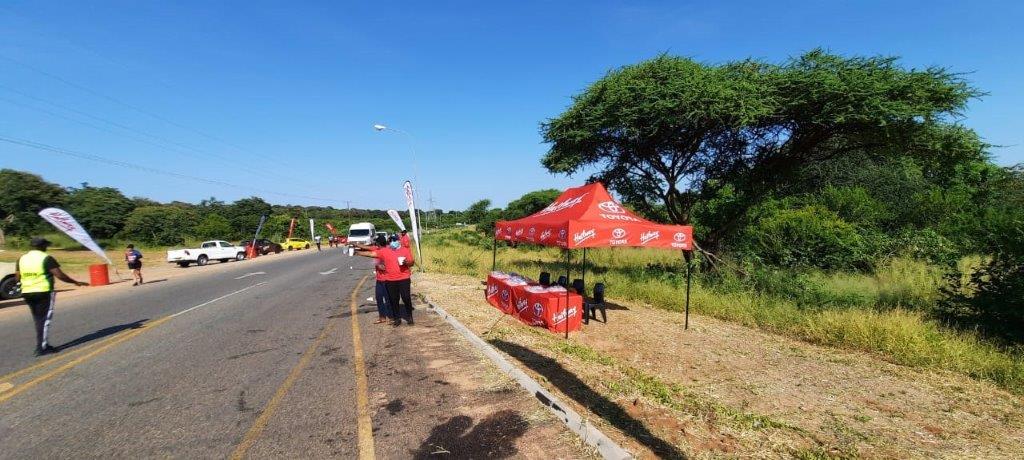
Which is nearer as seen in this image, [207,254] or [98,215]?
[207,254]

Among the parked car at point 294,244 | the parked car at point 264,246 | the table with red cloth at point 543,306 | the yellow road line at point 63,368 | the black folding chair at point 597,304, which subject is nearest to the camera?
the yellow road line at point 63,368

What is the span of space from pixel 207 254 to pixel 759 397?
110 feet

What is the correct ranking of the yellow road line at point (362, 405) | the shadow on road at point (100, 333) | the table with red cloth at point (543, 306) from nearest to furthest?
the yellow road line at point (362, 405)
the shadow on road at point (100, 333)
the table with red cloth at point (543, 306)

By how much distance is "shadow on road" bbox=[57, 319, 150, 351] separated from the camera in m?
7.44

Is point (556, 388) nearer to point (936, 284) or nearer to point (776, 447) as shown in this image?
point (776, 447)

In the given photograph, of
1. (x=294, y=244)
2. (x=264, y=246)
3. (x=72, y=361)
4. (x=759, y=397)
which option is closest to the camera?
(x=759, y=397)

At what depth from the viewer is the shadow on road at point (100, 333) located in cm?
744

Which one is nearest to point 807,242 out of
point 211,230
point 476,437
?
point 476,437

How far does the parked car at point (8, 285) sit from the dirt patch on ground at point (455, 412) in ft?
45.5

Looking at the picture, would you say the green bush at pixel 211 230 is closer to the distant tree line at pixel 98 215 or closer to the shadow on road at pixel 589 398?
the distant tree line at pixel 98 215

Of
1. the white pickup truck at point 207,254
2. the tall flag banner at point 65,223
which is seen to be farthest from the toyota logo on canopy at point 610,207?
the white pickup truck at point 207,254

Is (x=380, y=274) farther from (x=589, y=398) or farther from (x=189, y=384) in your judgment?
(x=589, y=398)

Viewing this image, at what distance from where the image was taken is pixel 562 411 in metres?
4.26

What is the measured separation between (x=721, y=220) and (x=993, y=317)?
30.4 feet
